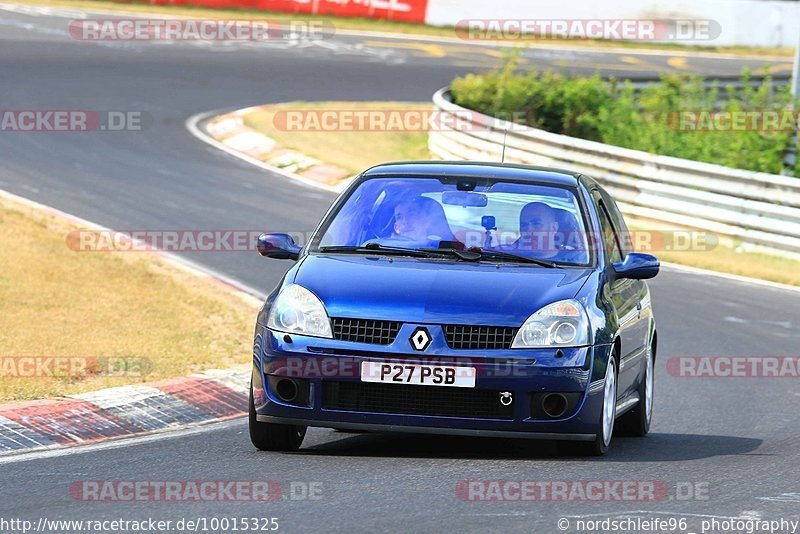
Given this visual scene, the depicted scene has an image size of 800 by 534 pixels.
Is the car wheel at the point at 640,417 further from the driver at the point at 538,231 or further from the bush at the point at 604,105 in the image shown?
the bush at the point at 604,105

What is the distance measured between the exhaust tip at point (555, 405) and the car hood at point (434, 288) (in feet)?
1.34

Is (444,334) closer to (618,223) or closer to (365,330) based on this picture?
(365,330)

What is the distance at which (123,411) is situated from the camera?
887 cm

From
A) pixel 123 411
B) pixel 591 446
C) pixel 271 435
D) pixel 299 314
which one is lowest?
pixel 123 411

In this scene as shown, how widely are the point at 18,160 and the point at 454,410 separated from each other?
14.5 meters

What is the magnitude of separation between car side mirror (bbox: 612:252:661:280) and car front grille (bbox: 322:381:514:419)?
1.44m

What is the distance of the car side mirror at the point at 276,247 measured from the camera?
8.46 meters

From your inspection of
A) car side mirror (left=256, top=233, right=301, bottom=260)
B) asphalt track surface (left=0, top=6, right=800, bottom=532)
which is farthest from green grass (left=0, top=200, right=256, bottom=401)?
car side mirror (left=256, top=233, right=301, bottom=260)

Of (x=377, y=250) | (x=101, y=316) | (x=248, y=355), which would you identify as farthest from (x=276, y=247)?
(x=101, y=316)

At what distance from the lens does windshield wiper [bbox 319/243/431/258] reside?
823 centimetres

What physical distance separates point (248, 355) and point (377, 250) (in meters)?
3.25

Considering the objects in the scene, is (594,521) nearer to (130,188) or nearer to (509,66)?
(130,188)

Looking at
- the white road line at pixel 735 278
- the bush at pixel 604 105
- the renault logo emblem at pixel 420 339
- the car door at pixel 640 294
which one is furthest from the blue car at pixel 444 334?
the bush at pixel 604 105

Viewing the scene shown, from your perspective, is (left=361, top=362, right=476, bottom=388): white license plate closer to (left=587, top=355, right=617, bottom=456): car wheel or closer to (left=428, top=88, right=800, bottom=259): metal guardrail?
(left=587, top=355, right=617, bottom=456): car wheel
